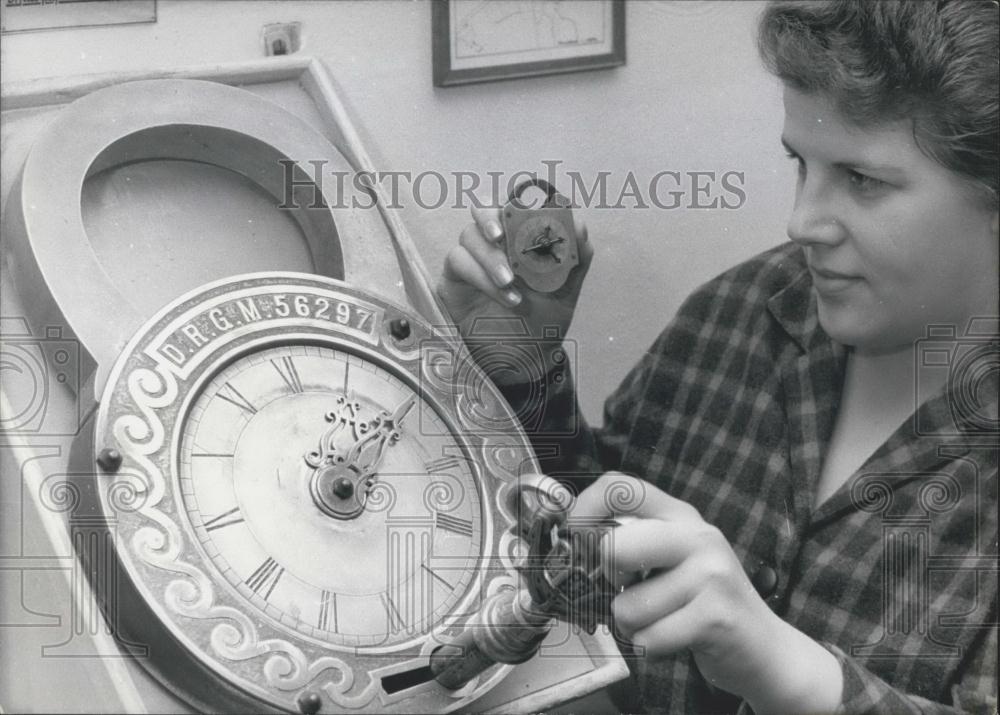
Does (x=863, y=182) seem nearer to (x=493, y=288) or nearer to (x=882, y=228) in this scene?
(x=882, y=228)

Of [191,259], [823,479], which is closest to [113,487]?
[191,259]

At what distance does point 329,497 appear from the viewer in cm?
89

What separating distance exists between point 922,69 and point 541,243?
1.00 ft

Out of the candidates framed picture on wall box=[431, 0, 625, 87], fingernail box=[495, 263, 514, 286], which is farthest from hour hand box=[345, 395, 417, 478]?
framed picture on wall box=[431, 0, 625, 87]

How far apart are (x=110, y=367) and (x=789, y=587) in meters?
0.53

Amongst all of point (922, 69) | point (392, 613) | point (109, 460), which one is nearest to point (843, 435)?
point (922, 69)

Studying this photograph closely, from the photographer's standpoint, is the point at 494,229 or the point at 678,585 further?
the point at 494,229

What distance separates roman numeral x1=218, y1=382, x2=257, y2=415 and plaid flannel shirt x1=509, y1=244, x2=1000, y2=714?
0.86 ft

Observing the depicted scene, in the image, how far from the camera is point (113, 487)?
828mm

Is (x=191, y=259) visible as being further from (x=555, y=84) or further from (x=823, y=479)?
(x=823, y=479)

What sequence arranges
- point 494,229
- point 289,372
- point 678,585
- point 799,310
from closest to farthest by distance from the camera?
point 678,585
point 289,372
point 494,229
point 799,310

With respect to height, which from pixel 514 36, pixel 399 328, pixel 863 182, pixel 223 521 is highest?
pixel 514 36

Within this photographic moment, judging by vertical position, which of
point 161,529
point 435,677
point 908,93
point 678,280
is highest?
point 908,93

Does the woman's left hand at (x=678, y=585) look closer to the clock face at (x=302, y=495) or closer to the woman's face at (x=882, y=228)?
the clock face at (x=302, y=495)
